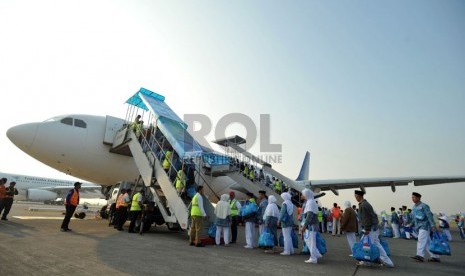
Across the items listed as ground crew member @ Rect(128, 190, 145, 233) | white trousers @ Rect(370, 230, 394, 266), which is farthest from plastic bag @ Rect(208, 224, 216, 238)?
white trousers @ Rect(370, 230, 394, 266)

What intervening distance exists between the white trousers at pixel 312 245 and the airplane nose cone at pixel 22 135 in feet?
36.3

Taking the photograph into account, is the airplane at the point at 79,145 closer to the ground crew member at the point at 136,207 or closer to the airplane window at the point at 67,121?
the airplane window at the point at 67,121

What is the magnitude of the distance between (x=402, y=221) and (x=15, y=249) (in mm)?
19258

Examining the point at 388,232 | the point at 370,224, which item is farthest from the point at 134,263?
the point at 388,232

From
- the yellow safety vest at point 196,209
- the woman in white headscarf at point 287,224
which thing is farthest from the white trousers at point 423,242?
the yellow safety vest at point 196,209

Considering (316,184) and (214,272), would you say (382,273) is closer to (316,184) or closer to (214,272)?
(214,272)

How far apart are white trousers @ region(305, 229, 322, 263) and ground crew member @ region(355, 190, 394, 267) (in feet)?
3.20

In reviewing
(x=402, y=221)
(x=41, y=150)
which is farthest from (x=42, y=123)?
(x=402, y=221)

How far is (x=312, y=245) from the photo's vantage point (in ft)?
20.8

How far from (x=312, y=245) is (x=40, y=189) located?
41.9 meters

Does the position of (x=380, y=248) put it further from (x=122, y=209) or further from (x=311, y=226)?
(x=122, y=209)

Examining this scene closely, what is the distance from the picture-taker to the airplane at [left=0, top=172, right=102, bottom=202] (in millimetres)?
36531

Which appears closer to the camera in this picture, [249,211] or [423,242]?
[423,242]

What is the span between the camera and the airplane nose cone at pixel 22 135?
11.2 metres
